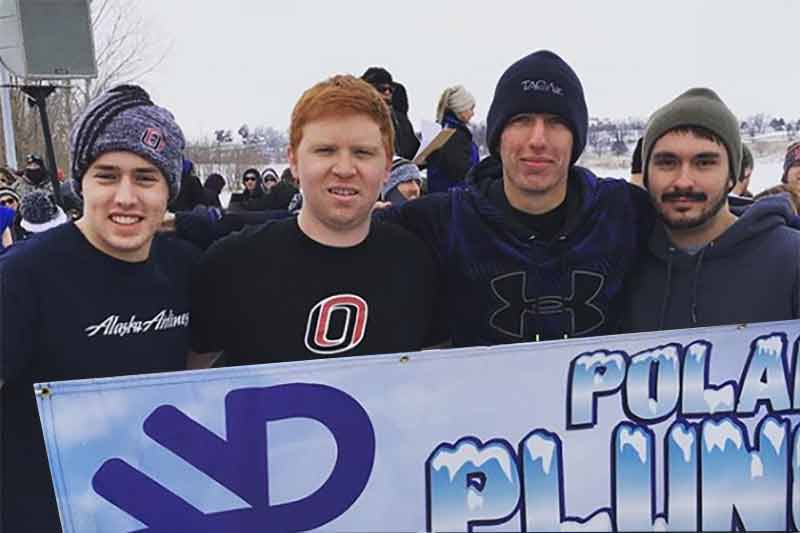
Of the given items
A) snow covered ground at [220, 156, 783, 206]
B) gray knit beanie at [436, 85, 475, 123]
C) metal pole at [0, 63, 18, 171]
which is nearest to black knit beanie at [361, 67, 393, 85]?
gray knit beanie at [436, 85, 475, 123]

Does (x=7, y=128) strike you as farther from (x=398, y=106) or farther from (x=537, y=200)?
(x=537, y=200)

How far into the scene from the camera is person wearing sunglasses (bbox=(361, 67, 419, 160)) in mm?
5031

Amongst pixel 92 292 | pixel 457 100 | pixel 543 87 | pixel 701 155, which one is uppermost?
pixel 457 100

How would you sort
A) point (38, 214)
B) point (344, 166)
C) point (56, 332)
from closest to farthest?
point (56, 332) → point (344, 166) → point (38, 214)

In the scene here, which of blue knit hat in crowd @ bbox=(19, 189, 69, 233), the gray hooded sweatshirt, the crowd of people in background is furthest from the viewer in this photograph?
blue knit hat in crowd @ bbox=(19, 189, 69, 233)

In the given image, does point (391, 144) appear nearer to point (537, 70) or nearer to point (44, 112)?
point (537, 70)

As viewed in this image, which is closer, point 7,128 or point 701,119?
point 701,119

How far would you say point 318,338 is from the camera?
2.09 metres

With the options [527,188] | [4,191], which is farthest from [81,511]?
[4,191]

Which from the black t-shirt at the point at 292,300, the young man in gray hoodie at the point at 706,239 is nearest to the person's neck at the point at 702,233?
the young man in gray hoodie at the point at 706,239

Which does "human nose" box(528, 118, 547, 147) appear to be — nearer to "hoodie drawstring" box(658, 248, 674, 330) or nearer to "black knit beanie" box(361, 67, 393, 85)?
"hoodie drawstring" box(658, 248, 674, 330)

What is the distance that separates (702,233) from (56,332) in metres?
1.98

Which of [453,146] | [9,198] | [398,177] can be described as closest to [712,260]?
[398,177]

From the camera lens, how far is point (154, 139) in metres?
1.98
